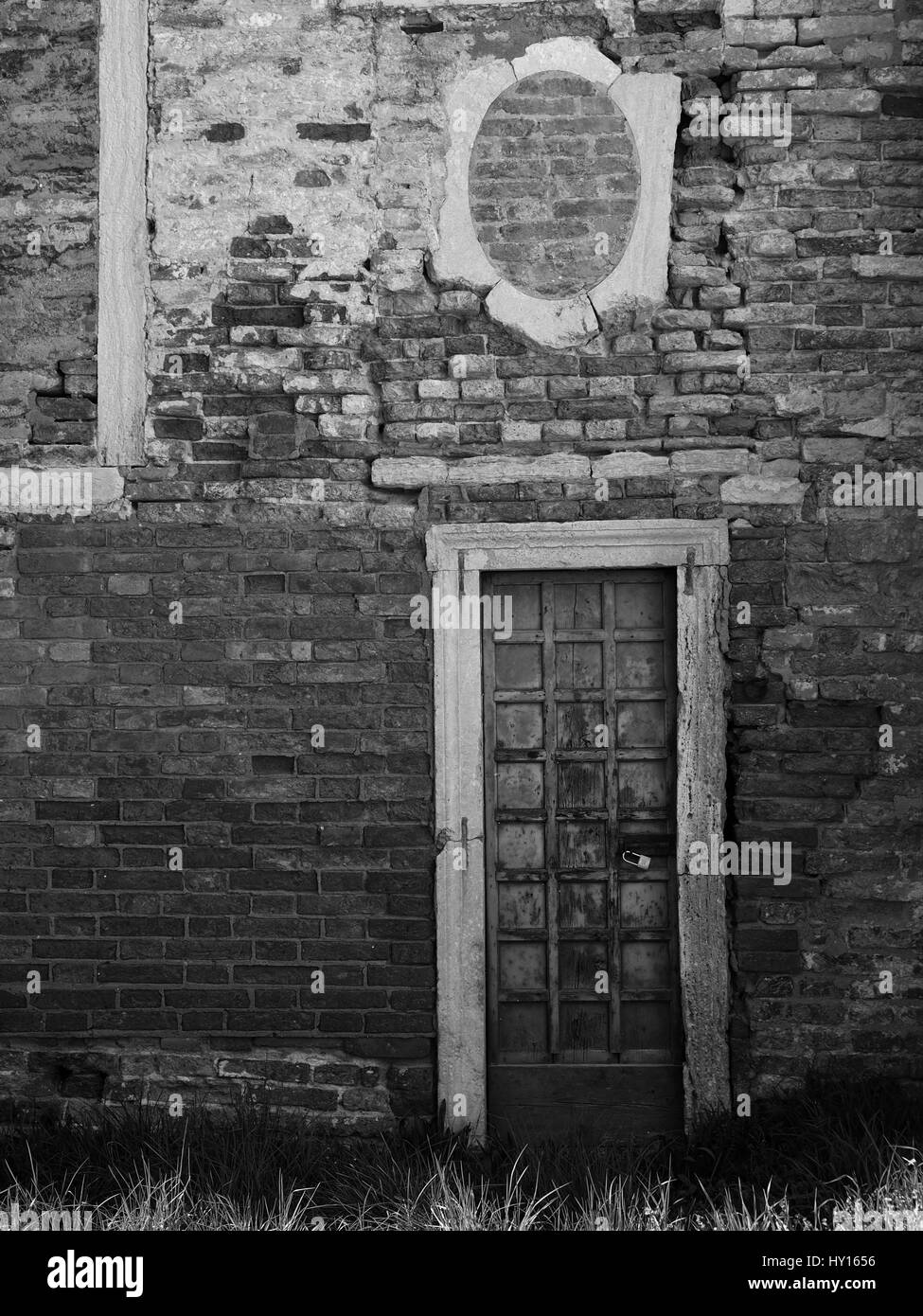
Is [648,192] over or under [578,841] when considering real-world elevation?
over

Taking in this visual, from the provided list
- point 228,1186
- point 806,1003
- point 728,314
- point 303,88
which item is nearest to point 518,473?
point 728,314

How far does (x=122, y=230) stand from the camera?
4223mm

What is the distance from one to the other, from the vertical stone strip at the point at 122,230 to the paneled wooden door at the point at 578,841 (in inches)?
57.7

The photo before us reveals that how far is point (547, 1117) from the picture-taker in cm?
415

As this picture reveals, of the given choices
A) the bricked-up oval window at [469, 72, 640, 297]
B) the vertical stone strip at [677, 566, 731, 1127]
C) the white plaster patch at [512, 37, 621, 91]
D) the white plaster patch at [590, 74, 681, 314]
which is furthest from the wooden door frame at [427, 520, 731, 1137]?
the white plaster patch at [512, 37, 621, 91]

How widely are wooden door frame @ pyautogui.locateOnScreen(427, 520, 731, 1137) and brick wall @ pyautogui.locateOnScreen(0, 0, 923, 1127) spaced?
0.07m

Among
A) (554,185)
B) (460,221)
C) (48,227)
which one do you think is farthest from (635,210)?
(48,227)

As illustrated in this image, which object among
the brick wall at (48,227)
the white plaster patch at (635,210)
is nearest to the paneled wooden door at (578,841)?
the white plaster patch at (635,210)

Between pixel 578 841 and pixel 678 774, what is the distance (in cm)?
44

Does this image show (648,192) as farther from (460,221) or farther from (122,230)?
(122,230)

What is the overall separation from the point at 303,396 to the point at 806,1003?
281cm

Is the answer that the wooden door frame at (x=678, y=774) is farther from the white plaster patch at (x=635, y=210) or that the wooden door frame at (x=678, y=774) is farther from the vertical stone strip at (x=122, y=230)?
the vertical stone strip at (x=122, y=230)

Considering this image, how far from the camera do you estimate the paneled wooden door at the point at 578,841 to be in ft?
13.7

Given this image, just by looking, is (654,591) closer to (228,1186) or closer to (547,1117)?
(547,1117)
